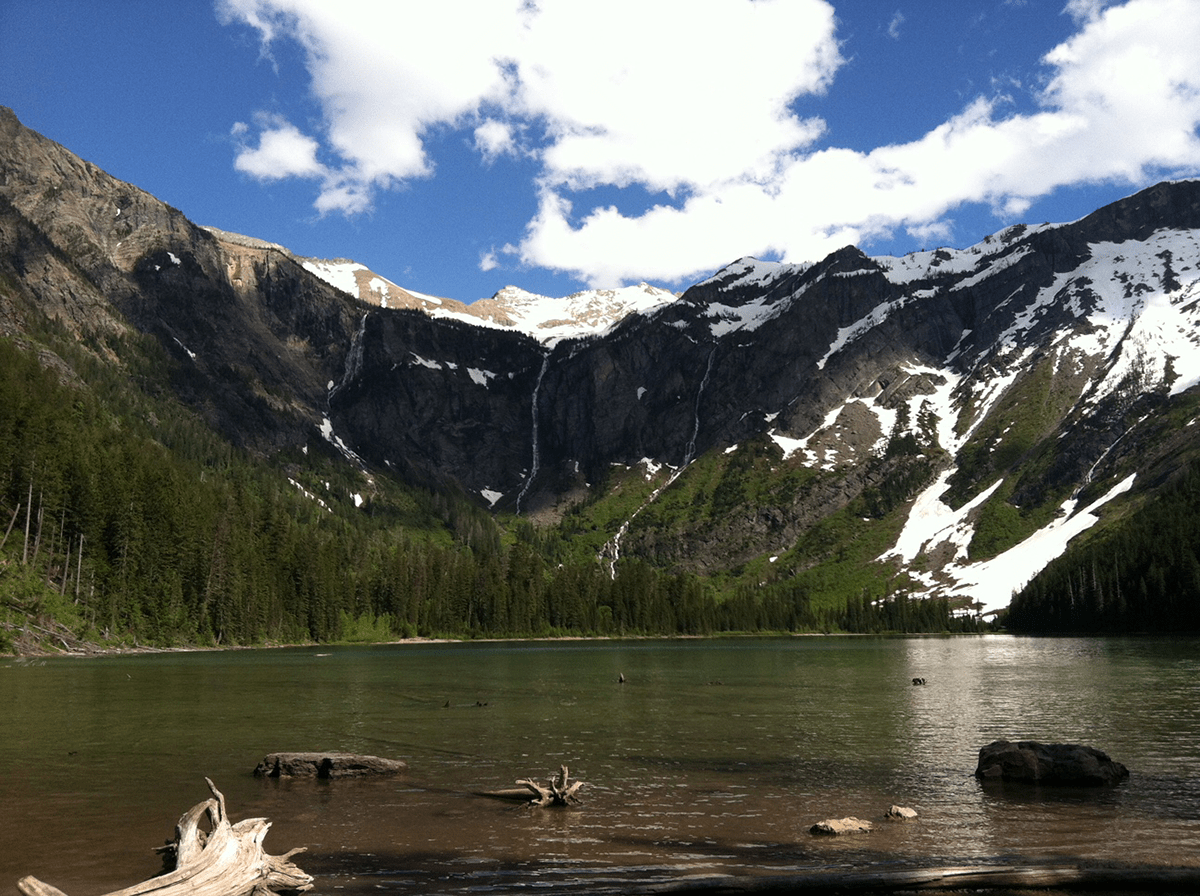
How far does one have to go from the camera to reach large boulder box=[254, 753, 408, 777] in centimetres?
3378

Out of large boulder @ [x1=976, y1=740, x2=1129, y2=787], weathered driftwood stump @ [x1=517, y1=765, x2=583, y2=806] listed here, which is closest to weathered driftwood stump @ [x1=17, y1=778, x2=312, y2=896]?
Result: weathered driftwood stump @ [x1=517, y1=765, x2=583, y2=806]

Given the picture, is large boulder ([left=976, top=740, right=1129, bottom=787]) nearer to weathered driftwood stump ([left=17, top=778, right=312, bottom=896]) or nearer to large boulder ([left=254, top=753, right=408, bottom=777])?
large boulder ([left=254, top=753, right=408, bottom=777])

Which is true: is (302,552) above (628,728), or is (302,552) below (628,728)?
above

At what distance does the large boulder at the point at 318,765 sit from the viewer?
33.8 meters

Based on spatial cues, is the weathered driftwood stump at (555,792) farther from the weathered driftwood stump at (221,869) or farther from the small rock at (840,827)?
the weathered driftwood stump at (221,869)

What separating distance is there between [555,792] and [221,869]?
1338 centimetres

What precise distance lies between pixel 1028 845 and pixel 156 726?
141ft

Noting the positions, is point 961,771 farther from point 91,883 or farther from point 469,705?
point 469,705

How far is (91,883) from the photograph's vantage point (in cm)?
2016

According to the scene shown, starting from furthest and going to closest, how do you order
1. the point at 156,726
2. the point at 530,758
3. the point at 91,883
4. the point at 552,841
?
1. the point at 156,726
2. the point at 530,758
3. the point at 552,841
4. the point at 91,883

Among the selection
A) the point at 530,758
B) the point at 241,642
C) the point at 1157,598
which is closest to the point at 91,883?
the point at 530,758

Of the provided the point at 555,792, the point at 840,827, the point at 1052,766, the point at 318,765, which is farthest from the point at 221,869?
the point at 1052,766

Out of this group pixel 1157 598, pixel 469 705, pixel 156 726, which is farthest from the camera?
pixel 1157 598

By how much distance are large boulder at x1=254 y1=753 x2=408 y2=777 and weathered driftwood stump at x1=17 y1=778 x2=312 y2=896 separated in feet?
44.0
